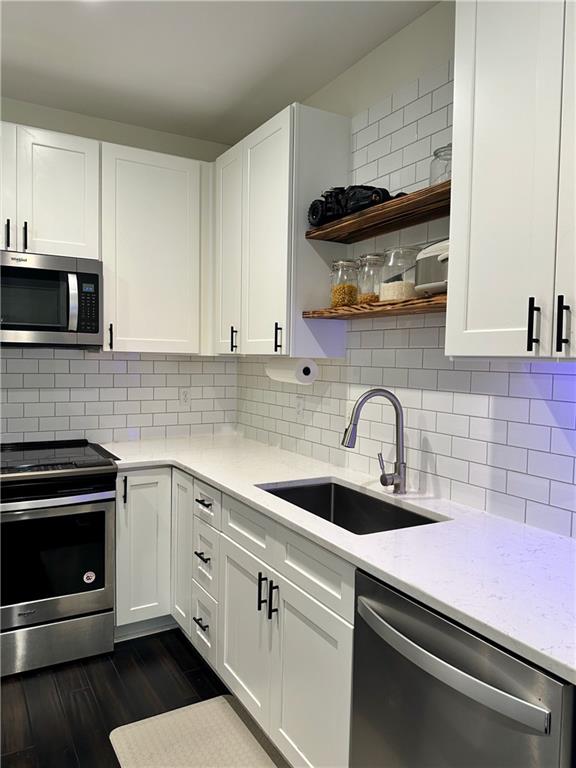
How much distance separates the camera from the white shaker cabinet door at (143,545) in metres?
2.68

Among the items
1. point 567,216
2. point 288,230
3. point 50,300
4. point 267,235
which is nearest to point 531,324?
point 567,216

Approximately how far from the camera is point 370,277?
2.18 m

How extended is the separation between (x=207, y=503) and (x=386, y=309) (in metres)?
1.14

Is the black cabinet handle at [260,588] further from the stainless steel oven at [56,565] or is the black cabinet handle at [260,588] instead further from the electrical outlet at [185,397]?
the electrical outlet at [185,397]

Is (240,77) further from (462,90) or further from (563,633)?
(563,633)

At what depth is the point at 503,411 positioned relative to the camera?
1.79 m

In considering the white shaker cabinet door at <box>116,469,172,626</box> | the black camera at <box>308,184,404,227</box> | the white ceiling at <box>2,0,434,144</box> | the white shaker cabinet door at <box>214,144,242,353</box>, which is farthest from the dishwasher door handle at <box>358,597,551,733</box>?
the white ceiling at <box>2,0,434,144</box>

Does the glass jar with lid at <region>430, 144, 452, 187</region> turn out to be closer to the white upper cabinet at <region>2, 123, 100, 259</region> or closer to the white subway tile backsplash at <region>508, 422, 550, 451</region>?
the white subway tile backsplash at <region>508, 422, 550, 451</region>

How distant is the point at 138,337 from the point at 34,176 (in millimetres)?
915

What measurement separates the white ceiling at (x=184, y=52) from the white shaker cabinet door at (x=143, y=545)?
6.29 feet

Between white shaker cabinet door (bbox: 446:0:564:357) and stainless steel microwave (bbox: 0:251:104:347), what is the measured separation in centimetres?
188

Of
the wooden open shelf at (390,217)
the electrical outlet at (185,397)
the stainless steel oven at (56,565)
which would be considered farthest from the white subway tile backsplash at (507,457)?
the electrical outlet at (185,397)

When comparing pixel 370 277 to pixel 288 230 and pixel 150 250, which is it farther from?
pixel 150 250

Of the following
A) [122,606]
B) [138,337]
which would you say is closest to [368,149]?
[138,337]
